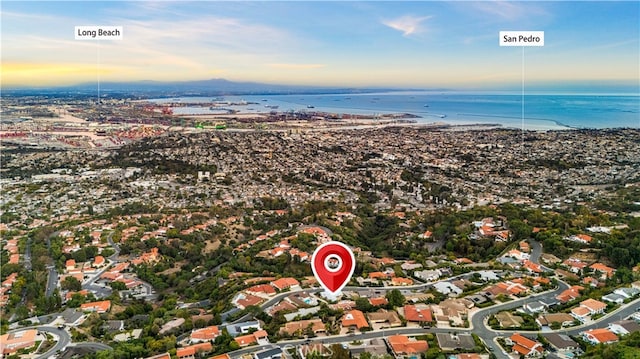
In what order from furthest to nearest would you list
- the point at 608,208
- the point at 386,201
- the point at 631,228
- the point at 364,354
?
the point at 386,201
the point at 608,208
the point at 631,228
the point at 364,354

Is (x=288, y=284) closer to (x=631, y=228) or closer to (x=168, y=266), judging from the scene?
(x=168, y=266)

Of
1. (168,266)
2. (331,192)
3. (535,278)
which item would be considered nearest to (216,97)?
(331,192)

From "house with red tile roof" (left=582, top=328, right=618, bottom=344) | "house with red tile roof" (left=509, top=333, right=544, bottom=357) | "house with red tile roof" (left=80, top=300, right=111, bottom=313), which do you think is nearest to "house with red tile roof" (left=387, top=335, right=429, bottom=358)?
A: "house with red tile roof" (left=509, top=333, right=544, bottom=357)

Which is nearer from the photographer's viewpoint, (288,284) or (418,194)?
(288,284)

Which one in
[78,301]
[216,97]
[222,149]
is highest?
[216,97]

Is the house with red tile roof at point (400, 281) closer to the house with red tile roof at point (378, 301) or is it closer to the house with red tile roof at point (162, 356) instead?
the house with red tile roof at point (378, 301)

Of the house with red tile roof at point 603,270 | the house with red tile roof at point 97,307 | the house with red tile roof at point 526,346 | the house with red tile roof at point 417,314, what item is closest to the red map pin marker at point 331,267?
the house with red tile roof at point 417,314

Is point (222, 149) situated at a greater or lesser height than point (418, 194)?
greater
